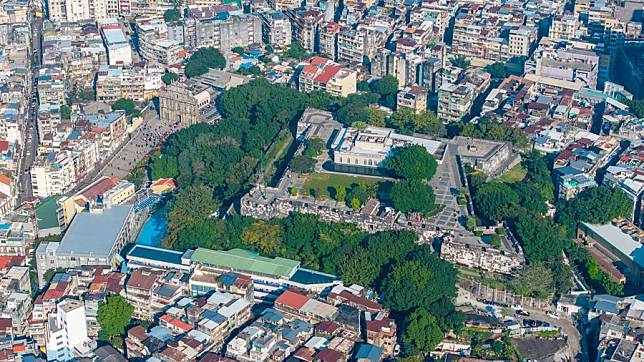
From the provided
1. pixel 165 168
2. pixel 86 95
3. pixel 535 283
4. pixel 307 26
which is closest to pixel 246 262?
pixel 535 283

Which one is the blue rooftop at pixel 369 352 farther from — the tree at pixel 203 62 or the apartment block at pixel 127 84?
the tree at pixel 203 62

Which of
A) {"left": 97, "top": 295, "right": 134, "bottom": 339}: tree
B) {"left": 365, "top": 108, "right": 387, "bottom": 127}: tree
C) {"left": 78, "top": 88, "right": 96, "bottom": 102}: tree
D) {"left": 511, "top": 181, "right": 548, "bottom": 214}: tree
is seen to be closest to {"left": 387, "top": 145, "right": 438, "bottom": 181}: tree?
{"left": 511, "top": 181, "right": 548, "bottom": 214}: tree

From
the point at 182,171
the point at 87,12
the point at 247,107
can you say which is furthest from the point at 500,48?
the point at 87,12

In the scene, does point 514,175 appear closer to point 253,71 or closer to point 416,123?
point 416,123

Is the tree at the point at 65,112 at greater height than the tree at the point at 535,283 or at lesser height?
greater

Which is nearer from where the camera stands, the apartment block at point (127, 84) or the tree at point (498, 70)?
Answer: the apartment block at point (127, 84)

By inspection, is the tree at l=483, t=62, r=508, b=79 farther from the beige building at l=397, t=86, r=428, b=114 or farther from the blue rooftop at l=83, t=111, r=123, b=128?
the blue rooftop at l=83, t=111, r=123, b=128

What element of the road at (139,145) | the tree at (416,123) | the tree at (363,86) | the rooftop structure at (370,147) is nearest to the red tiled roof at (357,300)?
the rooftop structure at (370,147)

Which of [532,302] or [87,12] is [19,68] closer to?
[87,12]
